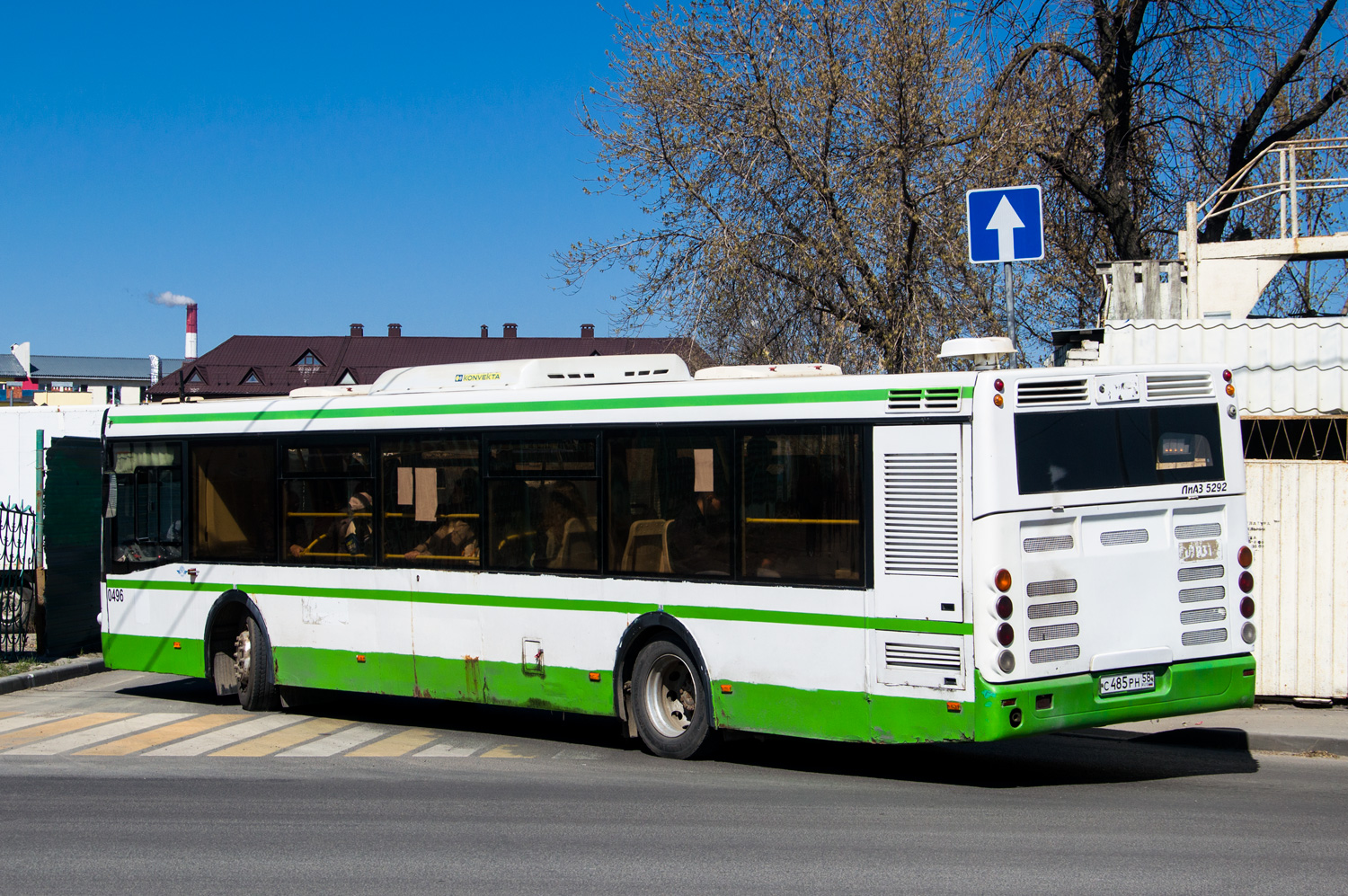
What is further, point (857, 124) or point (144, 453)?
point (857, 124)

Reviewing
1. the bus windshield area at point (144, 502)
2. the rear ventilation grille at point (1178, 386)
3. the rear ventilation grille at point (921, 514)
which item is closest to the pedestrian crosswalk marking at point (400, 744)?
the bus windshield area at point (144, 502)

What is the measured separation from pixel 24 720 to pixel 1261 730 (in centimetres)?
1049

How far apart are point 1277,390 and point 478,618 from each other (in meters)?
6.89

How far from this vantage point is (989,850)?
6602mm

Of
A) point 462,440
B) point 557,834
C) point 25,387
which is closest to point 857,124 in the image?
point 462,440

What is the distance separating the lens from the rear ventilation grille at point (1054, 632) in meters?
7.78

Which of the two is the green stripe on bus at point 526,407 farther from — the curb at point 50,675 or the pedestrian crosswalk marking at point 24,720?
the curb at point 50,675

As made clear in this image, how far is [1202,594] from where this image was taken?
330 inches

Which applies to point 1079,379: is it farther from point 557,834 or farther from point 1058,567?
point 557,834

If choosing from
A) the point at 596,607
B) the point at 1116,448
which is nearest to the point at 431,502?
the point at 596,607

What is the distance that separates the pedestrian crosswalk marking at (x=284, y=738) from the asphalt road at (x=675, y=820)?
159 millimetres

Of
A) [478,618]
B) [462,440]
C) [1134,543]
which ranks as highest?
[462,440]

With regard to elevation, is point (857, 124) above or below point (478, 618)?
above

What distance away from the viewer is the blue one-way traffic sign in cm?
1016
